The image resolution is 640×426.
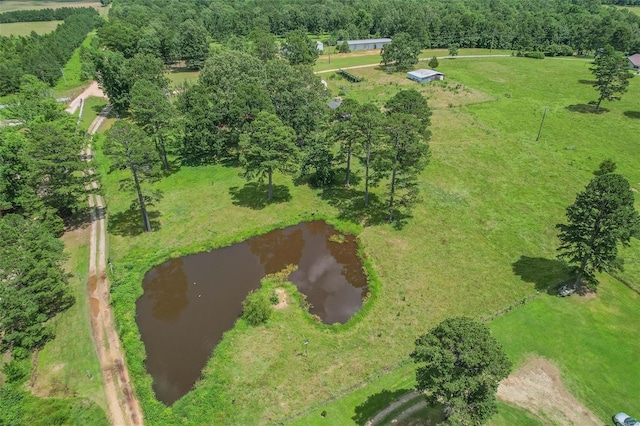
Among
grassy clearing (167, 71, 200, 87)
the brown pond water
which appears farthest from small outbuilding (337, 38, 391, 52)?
the brown pond water

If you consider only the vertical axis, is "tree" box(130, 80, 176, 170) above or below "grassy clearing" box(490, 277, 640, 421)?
above

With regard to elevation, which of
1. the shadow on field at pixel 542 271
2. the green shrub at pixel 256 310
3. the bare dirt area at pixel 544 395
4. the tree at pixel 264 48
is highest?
the tree at pixel 264 48

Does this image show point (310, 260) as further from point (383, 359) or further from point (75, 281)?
point (75, 281)

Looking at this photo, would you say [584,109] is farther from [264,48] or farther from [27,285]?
[27,285]

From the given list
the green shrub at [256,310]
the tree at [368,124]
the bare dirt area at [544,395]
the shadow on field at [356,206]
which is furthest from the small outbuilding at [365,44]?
the bare dirt area at [544,395]

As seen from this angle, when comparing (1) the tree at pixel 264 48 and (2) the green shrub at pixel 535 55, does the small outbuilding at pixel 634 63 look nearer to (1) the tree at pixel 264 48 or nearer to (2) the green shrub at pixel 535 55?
(2) the green shrub at pixel 535 55

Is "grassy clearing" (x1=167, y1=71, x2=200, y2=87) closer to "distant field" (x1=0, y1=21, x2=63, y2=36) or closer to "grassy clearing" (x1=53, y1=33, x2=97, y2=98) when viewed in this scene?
"grassy clearing" (x1=53, y1=33, x2=97, y2=98)
